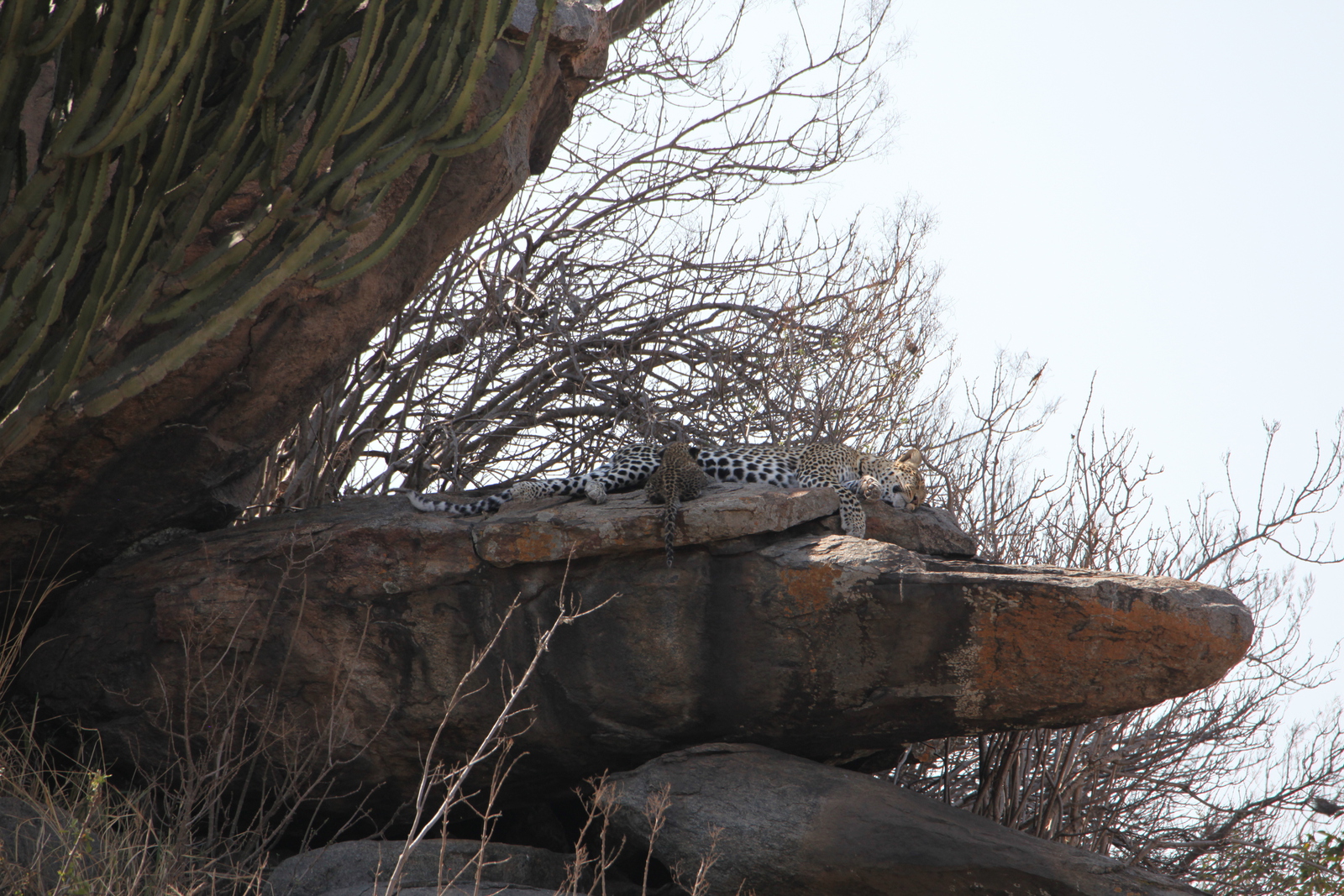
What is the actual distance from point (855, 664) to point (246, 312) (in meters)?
3.78

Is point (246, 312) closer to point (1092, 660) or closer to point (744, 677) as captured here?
point (744, 677)

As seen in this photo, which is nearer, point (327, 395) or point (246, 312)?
point (246, 312)

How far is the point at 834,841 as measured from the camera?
6.08 metres

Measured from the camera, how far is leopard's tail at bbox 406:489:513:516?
7523 millimetres

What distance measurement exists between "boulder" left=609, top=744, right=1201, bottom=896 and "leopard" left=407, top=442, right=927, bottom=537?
5.80ft

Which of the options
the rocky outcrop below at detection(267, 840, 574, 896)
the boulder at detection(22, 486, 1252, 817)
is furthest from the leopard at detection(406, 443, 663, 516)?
the rocky outcrop below at detection(267, 840, 574, 896)

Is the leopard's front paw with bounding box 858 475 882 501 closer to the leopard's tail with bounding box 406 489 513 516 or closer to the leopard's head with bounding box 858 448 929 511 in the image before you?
the leopard's head with bounding box 858 448 929 511

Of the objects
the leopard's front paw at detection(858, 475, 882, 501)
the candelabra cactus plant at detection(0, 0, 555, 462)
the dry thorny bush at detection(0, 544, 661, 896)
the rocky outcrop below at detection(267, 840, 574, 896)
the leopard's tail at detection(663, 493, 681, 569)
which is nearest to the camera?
the candelabra cactus plant at detection(0, 0, 555, 462)

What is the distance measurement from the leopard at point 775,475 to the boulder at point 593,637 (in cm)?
30

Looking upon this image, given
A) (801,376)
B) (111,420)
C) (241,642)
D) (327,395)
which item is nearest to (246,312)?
(111,420)

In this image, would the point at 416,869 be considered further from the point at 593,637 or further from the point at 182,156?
the point at 182,156

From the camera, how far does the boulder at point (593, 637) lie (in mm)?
6305

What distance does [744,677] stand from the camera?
261 inches

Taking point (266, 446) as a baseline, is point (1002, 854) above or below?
below
